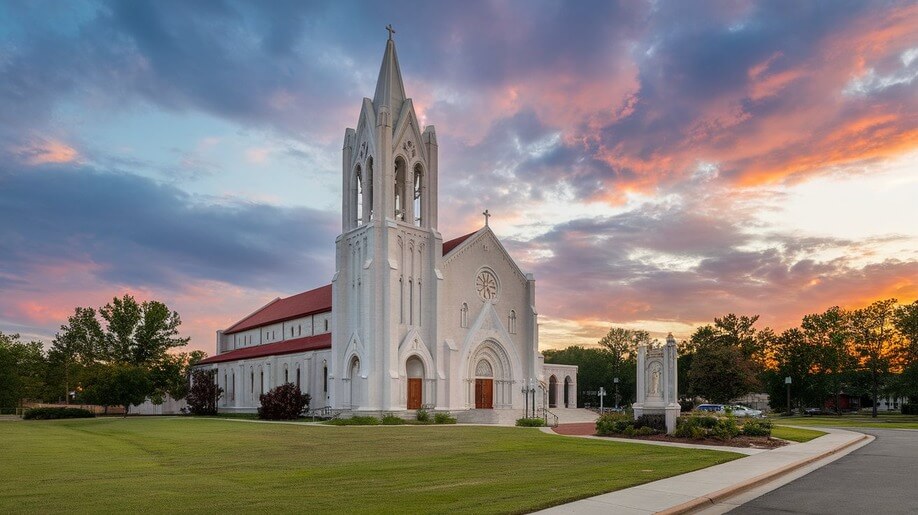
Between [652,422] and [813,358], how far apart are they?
211 feet

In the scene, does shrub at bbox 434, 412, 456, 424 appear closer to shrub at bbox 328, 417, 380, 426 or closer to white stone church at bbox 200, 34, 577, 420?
white stone church at bbox 200, 34, 577, 420

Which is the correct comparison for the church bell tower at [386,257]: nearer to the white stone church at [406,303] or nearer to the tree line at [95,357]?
the white stone church at [406,303]

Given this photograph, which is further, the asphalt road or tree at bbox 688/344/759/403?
tree at bbox 688/344/759/403

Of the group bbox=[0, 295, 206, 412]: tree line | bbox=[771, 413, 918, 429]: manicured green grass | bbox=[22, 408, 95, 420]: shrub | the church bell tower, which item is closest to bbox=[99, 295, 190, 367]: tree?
bbox=[0, 295, 206, 412]: tree line

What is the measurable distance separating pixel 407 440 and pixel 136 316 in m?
75.2

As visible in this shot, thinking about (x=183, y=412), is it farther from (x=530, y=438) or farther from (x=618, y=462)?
(x=618, y=462)

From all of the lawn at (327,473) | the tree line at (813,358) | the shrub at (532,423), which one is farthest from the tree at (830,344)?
the lawn at (327,473)

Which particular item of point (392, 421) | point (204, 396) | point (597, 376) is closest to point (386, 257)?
point (392, 421)

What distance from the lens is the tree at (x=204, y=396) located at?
70.6 metres

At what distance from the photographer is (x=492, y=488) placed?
14109mm

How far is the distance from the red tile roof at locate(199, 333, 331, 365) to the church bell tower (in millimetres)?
4629

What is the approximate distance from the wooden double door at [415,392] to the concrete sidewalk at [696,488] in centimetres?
3182

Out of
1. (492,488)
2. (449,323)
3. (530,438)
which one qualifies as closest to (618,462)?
(492,488)

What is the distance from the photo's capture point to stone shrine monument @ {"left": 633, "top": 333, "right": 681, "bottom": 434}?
3044cm
